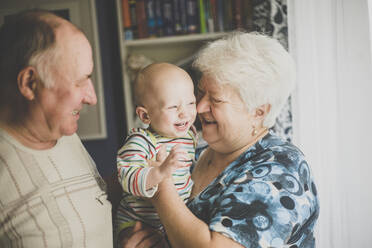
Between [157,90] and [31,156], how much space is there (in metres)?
0.49

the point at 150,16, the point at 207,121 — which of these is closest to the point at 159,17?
the point at 150,16

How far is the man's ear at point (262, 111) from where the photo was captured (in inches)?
51.5

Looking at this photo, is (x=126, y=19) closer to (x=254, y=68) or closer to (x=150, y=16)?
(x=150, y=16)

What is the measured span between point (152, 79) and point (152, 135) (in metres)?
0.22

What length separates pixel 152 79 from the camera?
3.93ft

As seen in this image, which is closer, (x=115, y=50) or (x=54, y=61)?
(x=54, y=61)

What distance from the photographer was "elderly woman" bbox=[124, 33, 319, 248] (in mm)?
965

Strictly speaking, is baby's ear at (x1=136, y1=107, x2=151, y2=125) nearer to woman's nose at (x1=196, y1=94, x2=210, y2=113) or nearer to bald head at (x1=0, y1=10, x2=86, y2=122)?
woman's nose at (x1=196, y1=94, x2=210, y2=113)

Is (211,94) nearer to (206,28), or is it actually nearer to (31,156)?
(31,156)

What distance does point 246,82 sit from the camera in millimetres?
1232

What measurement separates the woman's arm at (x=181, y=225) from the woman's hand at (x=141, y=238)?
0.18 meters

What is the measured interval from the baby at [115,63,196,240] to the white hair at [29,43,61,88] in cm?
41

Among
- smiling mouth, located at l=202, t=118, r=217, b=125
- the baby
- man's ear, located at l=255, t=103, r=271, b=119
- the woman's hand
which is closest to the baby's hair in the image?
the baby

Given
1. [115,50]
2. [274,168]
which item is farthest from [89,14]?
[274,168]
